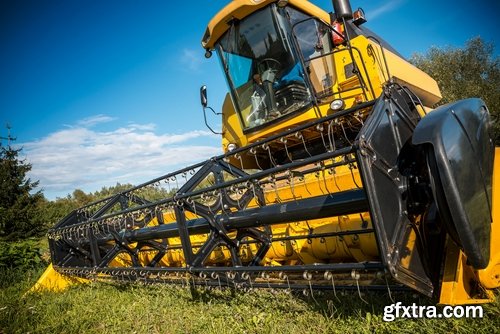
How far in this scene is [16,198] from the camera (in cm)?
1766

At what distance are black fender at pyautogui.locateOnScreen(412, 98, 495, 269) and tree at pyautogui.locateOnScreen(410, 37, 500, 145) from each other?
23.2 m

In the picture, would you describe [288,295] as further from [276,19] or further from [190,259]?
[276,19]

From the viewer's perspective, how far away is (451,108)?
1736 mm

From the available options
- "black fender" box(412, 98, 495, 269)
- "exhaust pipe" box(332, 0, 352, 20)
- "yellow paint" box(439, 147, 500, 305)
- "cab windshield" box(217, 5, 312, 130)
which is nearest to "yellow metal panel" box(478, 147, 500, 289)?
"yellow paint" box(439, 147, 500, 305)

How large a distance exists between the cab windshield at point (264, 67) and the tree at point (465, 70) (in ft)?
69.1

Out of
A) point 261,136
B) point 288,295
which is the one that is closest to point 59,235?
point 261,136

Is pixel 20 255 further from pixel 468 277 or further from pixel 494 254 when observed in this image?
pixel 494 254

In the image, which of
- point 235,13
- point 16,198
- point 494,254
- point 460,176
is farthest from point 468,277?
point 16,198

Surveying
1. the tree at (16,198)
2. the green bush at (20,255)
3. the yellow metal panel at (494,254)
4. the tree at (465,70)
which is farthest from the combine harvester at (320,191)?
the tree at (465,70)

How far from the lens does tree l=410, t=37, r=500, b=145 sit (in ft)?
71.9

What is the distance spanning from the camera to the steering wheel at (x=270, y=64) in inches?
175

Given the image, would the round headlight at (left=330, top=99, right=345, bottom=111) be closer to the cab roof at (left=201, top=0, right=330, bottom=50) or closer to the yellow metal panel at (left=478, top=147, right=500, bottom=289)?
the cab roof at (left=201, top=0, right=330, bottom=50)

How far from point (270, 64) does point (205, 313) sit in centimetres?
318

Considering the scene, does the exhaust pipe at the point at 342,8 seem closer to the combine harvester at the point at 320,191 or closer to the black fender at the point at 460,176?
the combine harvester at the point at 320,191
